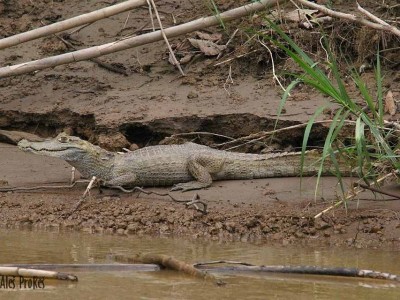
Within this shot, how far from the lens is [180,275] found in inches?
219

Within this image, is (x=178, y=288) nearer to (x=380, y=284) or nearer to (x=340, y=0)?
(x=380, y=284)

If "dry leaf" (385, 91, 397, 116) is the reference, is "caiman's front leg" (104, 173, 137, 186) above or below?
below

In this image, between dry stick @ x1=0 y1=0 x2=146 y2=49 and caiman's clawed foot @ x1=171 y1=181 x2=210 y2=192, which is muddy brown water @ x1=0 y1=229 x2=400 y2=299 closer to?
caiman's clawed foot @ x1=171 y1=181 x2=210 y2=192

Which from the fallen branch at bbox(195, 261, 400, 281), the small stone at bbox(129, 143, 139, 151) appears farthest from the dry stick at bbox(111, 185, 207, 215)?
the fallen branch at bbox(195, 261, 400, 281)

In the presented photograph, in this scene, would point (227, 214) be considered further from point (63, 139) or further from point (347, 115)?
point (63, 139)

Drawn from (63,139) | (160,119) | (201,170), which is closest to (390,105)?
(201,170)

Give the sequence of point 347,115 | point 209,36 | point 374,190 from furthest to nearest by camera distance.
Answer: point 209,36 < point 374,190 < point 347,115

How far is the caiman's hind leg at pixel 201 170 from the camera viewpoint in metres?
Answer: 8.60

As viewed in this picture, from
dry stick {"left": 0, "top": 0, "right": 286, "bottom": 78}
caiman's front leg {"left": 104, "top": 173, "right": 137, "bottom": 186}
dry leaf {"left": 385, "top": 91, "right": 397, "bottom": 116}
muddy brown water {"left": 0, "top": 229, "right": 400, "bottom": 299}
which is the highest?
dry stick {"left": 0, "top": 0, "right": 286, "bottom": 78}

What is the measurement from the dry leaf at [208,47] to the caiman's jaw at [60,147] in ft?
6.66

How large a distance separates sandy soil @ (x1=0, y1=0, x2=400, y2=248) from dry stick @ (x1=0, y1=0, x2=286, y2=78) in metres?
0.68

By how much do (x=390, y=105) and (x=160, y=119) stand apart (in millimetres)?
2304

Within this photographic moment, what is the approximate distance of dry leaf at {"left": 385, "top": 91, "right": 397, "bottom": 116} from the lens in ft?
27.5

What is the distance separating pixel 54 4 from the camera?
11.7 metres
